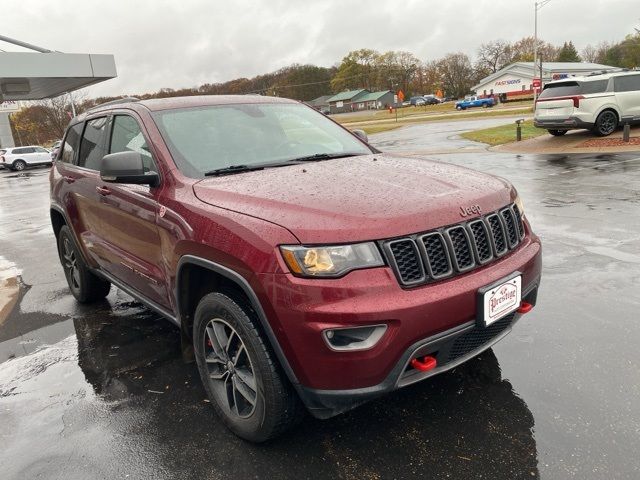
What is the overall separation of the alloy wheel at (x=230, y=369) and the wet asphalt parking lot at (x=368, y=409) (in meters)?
0.20

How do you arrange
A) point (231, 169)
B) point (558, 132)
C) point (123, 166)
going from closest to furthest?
1. point (123, 166)
2. point (231, 169)
3. point (558, 132)

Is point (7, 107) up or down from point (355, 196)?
up

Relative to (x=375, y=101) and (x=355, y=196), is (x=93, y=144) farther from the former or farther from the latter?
(x=375, y=101)

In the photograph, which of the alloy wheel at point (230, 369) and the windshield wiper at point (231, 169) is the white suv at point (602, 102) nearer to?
the windshield wiper at point (231, 169)

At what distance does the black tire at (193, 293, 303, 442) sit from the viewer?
8.09 feet

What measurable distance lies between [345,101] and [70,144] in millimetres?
120344

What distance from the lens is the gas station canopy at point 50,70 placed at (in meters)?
22.5

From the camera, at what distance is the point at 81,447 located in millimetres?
2875

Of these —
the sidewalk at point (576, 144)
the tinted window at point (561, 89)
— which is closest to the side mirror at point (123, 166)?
the sidewalk at point (576, 144)

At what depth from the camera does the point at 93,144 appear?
439 cm

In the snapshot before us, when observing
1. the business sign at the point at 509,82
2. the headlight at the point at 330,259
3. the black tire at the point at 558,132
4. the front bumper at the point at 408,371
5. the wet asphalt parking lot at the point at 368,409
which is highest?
the business sign at the point at 509,82

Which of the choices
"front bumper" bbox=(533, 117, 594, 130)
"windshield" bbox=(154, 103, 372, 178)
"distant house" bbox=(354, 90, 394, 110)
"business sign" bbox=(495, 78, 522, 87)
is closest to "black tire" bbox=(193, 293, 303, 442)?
"windshield" bbox=(154, 103, 372, 178)

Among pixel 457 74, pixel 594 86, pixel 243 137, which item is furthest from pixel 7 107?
pixel 457 74

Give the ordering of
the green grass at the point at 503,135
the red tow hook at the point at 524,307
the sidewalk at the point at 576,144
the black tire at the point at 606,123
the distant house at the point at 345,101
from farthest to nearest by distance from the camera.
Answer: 1. the distant house at the point at 345,101
2. the green grass at the point at 503,135
3. the black tire at the point at 606,123
4. the sidewalk at the point at 576,144
5. the red tow hook at the point at 524,307
